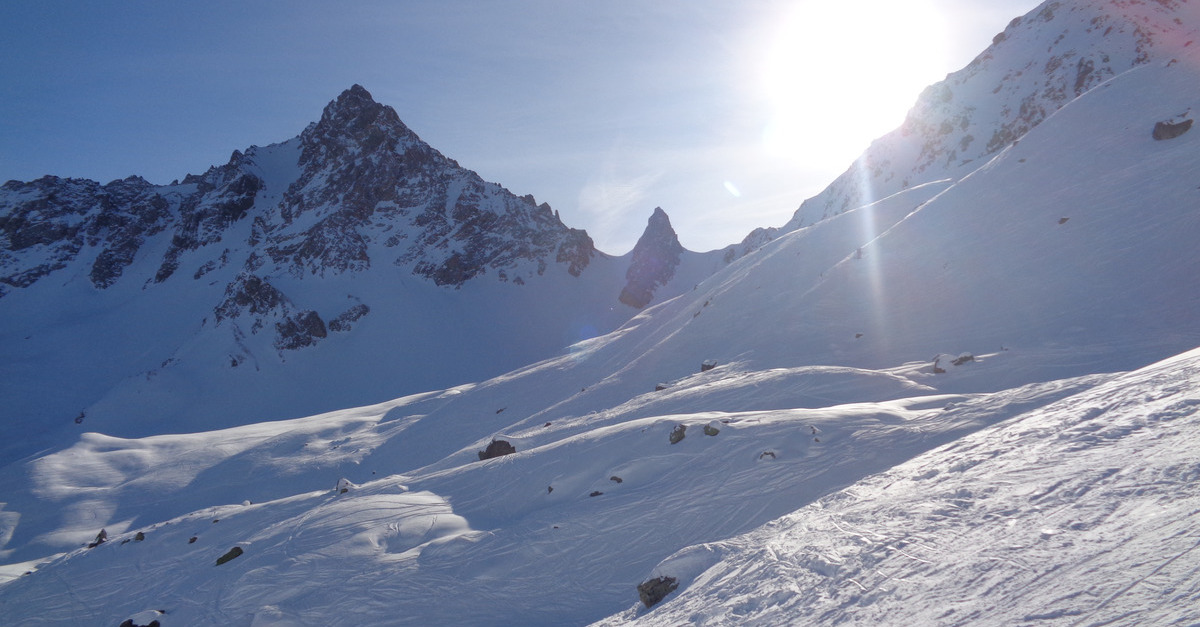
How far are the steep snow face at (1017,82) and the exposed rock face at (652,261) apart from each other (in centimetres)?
3153

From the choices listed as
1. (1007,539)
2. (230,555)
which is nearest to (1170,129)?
(1007,539)

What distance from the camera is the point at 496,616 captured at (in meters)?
9.86

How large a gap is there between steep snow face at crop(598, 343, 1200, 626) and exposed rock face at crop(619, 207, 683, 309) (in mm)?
95904

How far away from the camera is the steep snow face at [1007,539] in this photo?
13.1ft

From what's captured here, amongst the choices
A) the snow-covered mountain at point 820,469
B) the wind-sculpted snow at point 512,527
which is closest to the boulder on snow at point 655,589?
the snow-covered mountain at point 820,469

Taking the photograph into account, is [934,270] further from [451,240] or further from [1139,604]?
[451,240]

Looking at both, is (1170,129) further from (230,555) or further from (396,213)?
(396,213)

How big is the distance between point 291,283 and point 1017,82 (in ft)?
346

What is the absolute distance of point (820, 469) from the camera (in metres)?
11.2

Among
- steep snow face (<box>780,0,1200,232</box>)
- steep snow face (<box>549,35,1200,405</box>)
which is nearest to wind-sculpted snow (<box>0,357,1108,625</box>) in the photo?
steep snow face (<box>549,35,1200,405</box>)

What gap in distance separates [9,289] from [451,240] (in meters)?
69.6

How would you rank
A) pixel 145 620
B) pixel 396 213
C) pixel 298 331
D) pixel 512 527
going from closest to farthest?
pixel 145 620 < pixel 512 527 < pixel 298 331 < pixel 396 213

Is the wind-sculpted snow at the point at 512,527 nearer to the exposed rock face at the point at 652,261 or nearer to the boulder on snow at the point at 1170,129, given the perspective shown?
the boulder on snow at the point at 1170,129

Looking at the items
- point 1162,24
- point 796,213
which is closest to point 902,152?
point 796,213
